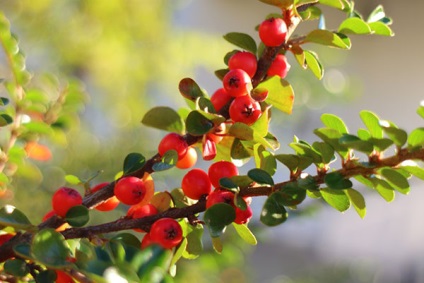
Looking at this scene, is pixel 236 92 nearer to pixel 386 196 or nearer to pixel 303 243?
pixel 386 196

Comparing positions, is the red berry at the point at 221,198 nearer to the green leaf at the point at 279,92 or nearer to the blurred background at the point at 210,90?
the green leaf at the point at 279,92

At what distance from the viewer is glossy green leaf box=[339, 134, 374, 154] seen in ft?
1.54

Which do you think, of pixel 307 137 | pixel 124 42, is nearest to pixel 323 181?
pixel 124 42

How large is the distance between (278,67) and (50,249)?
28 centimetres

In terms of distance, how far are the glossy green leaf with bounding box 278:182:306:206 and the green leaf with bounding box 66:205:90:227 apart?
0.51 feet

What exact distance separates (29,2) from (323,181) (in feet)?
5.85

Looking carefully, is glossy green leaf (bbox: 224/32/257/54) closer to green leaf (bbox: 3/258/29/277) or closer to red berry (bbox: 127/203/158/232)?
red berry (bbox: 127/203/158/232)

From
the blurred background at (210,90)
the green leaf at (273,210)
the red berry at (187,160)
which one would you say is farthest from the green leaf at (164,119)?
the blurred background at (210,90)

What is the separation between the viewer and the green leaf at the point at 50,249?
45 centimetres

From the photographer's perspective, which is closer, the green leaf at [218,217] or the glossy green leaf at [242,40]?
the green leaf at [218,217]

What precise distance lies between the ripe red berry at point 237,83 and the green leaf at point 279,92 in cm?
3

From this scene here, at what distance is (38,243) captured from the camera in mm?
459

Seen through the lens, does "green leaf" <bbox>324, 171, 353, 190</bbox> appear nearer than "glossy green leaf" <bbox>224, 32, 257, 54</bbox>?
Yes

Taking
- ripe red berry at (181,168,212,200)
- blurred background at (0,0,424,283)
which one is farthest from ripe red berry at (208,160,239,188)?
blurred background at (0,0,424,283)
